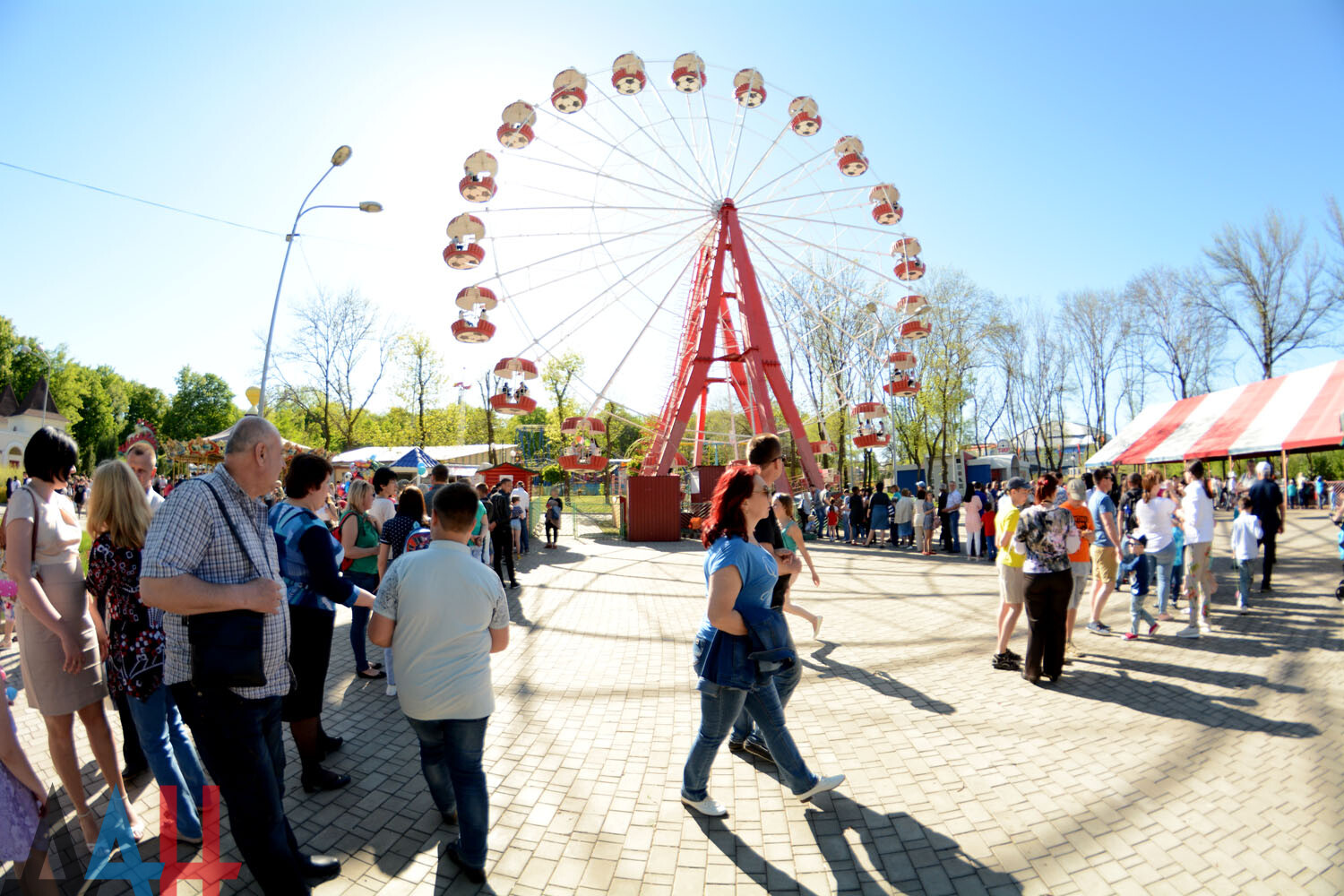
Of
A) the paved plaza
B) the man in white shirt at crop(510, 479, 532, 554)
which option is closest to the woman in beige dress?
the paved plaza

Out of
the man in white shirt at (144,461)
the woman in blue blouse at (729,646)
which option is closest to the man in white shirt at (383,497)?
the man in white shirt at (144,461)

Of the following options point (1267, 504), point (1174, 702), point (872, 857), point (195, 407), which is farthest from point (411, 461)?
point (195, 407)

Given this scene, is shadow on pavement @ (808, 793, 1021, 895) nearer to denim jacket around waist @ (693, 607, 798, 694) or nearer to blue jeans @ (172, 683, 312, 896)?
denim jacket around waist @ (693, 607, 798, 694)

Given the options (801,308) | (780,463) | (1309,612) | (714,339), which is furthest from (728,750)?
(801,308)

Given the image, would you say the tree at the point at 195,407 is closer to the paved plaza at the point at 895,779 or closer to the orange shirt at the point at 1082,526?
the paved plaza at the point at 895,779

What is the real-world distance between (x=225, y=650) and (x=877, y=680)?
507cm

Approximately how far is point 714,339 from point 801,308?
1204 centimetres

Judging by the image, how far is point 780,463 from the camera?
4738 millimetres

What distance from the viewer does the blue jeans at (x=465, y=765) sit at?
265 cm

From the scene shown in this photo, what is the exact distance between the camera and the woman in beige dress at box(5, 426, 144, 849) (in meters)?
2.95

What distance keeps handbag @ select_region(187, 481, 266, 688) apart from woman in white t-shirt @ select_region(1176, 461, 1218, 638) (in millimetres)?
8609

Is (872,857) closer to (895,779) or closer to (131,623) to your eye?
(895,779)

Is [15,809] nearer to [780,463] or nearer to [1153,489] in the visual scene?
[780,463]

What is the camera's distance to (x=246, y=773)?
2.33 metres
